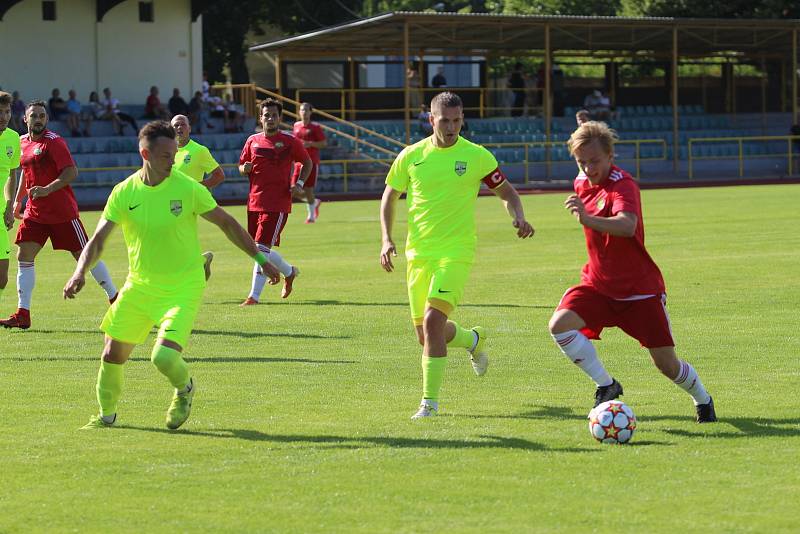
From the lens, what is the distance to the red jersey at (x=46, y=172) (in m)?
12.9

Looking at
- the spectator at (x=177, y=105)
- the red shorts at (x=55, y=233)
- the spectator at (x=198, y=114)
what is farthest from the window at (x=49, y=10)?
the red shorts at (x=55, y=233)

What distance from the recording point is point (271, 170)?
49.5 ft

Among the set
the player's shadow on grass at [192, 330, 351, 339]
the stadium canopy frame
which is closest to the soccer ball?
the player's shadow on grass at [192, 330, 351, 339]

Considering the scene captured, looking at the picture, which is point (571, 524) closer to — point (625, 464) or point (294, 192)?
point (625, 464)

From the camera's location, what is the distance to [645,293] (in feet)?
25.2

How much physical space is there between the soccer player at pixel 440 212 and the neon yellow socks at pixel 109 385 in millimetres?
1833

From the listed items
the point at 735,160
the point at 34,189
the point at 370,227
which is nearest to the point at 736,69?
the point at 735,160

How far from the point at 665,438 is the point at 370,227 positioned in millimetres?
18396

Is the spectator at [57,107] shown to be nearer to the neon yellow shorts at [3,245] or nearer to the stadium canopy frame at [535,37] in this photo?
the stadium canopy frame at [535,37]

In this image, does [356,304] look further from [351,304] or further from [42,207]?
[42,207]

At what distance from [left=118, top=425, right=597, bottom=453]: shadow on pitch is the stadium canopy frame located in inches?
1253

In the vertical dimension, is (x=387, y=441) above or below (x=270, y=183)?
below

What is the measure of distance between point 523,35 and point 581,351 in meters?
37.2

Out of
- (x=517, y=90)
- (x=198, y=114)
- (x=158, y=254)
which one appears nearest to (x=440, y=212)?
(x=158, y=254)
